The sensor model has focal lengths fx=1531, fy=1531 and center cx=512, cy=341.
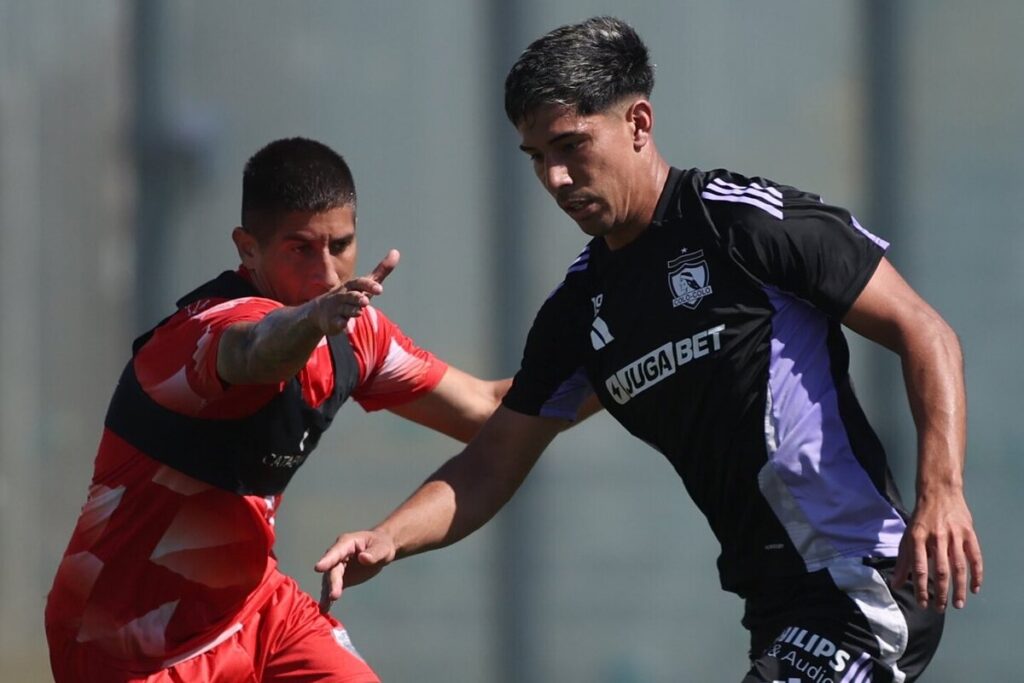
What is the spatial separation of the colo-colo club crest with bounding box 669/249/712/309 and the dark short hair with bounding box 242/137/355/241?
34.7 inches

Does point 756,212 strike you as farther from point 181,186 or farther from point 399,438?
point 181,186

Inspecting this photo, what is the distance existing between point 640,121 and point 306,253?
0.83 metres

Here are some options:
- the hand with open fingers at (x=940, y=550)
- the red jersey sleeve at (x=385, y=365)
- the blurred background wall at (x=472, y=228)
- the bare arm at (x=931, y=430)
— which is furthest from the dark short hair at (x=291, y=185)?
the blurred background wall at (x=472, y=228)

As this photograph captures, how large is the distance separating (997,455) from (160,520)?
2881mm

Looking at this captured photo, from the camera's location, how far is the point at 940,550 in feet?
→ 8.20

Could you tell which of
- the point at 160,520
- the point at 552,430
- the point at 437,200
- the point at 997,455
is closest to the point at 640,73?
the point at 552,430

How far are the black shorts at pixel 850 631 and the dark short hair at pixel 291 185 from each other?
4.43 feet

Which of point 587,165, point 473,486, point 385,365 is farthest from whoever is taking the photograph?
point 385,365

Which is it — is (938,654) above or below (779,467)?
below

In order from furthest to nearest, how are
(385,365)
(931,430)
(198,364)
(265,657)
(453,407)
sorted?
(453,407), (385,365), (265,657), (198,364), (931,430)

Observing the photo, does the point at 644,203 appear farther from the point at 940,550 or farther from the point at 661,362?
the point at 940,550

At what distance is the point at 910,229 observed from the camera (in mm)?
5051

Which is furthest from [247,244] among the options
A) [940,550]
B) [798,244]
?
[940,550]

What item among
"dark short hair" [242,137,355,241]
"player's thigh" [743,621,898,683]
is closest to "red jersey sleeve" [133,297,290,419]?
"dark short hair" [242,137,355,241]
